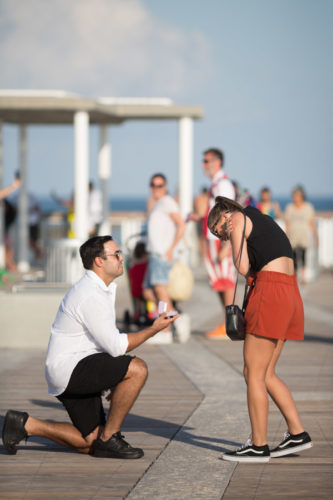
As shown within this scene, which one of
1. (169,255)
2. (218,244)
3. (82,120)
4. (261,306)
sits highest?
(82,120)

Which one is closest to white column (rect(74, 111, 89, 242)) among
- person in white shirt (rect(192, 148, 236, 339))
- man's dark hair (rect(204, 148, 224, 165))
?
person in white shirt (rect(192, 148, 236, 339))

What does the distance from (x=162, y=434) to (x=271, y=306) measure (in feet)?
4.31

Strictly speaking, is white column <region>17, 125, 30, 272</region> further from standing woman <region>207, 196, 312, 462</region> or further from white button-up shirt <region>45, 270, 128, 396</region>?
standing woman <region>207, 196, 312, 462</region>

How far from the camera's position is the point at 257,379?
5449 mm

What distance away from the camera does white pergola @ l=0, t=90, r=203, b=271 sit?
659 inches

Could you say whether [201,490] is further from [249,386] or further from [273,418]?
[273,418]

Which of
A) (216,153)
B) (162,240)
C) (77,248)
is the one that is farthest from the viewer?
(77,248)

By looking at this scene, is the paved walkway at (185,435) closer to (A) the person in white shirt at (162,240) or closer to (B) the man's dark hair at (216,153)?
(A) the person in white shirt at (162,240)

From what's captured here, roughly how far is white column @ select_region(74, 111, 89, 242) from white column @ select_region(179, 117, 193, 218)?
9.79 ft

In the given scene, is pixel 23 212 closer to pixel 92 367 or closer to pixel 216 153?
pixel 216 153

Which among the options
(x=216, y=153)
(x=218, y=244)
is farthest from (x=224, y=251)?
(x=216, y=153)

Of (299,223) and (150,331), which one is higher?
(150,331)

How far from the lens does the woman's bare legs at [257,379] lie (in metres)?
5.43

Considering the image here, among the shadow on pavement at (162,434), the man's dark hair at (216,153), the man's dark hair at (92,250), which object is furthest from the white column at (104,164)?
the man's dark hair at (92,250)
